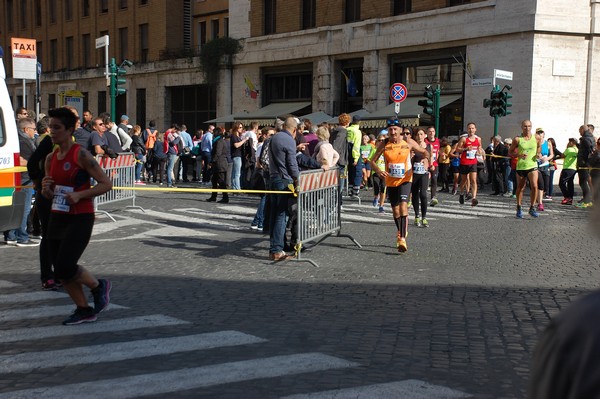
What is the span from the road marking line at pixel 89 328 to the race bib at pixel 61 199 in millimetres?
1003

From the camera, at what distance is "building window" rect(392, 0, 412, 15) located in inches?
1250

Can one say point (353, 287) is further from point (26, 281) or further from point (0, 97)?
point (0, 97)

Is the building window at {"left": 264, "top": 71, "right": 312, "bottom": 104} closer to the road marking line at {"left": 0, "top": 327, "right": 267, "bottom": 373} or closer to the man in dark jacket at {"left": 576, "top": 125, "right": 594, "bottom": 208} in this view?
the man in dark jacket at {"left": 576, "top": 125, "right": 594, "bottom": 208}

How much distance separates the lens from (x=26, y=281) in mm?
8953

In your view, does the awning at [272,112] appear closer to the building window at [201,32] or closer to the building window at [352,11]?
the building window at [352,11]

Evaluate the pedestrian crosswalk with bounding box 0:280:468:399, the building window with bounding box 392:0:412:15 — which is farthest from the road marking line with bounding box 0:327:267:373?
the building window with bounding box 392:0:412:15

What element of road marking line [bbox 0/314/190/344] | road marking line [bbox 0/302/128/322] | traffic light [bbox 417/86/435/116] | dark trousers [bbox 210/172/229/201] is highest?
traffic light [bbox 417/86/435/116]

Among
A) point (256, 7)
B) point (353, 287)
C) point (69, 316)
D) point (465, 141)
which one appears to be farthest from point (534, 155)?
point (256, 7)

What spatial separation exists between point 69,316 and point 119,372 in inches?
77.0

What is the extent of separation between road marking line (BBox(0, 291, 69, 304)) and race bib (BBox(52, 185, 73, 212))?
5.21 ft

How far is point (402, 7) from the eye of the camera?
31984mm

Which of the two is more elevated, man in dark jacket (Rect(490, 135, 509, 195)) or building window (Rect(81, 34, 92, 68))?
building window (Rect(81, 34, 92, 68))

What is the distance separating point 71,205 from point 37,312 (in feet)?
4.13

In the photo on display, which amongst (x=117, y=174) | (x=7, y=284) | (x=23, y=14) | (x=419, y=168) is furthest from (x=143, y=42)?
(x=7, y=284)
